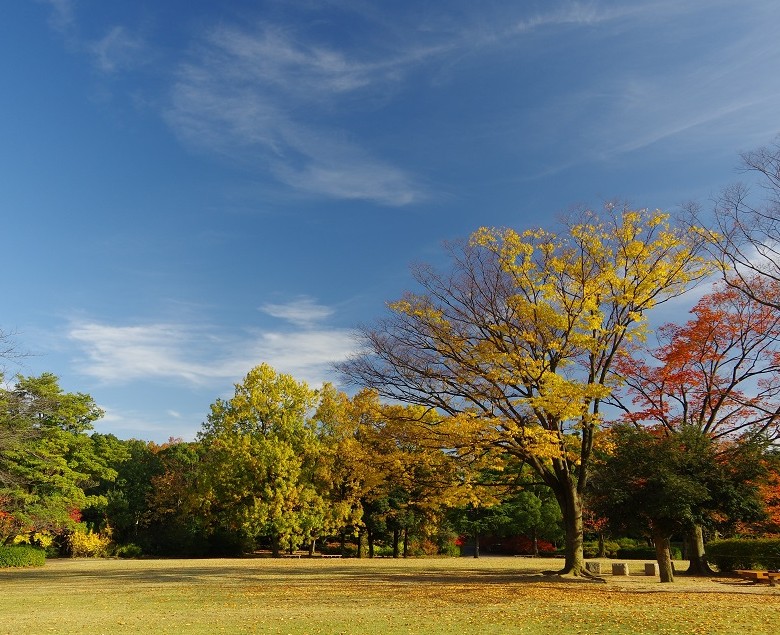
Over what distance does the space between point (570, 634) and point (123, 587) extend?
49.6 feet

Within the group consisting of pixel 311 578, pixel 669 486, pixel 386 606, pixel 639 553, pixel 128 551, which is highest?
pixel 669 486

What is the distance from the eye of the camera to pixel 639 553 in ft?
143

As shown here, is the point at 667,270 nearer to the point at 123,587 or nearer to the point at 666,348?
the point at 666,348

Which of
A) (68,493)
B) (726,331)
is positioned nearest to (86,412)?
(68,493)

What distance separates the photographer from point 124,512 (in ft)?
146

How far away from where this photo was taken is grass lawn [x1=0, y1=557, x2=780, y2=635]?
10734 mm

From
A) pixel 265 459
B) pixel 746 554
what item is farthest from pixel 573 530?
pixel 265 459

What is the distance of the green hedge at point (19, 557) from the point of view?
31062 millimetres

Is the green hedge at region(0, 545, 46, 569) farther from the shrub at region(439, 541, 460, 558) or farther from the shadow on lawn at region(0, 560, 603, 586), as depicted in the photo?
the shrub at region(439, 541, 460, 558)

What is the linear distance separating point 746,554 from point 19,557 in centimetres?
3552

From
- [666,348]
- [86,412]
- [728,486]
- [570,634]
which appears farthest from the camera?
[86,412]

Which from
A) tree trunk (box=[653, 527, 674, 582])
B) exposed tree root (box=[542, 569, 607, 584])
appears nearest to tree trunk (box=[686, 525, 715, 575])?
tree trunk (box=[653, 527, 674, 582])

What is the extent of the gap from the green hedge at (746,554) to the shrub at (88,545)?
38.2 m

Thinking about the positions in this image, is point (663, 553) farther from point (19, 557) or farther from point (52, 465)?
point (52, 465)
